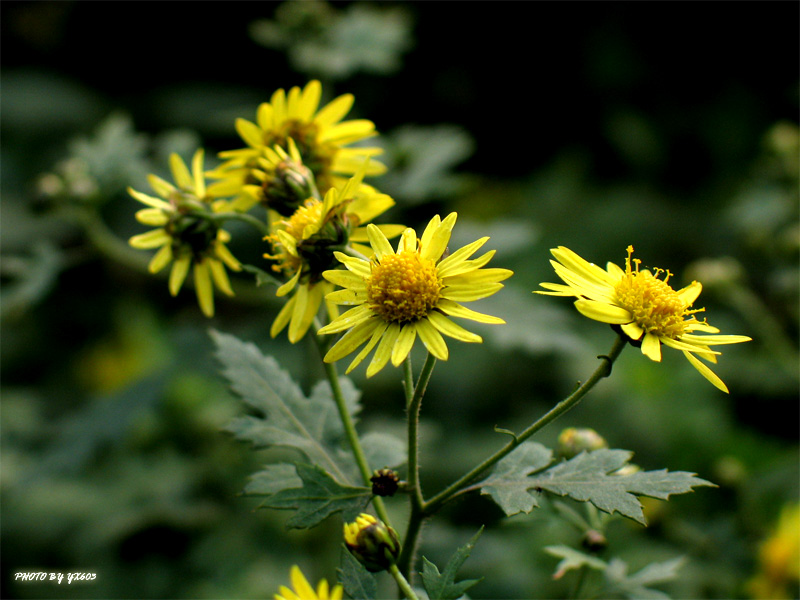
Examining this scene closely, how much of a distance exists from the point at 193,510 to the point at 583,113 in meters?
5.03

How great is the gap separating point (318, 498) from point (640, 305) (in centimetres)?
83

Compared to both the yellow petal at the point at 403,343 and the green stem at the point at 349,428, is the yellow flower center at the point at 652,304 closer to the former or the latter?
the yellow petal at the point at 403,343

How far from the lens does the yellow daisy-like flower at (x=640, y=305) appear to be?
1.46m

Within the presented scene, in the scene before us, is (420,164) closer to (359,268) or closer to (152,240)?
(152,240)

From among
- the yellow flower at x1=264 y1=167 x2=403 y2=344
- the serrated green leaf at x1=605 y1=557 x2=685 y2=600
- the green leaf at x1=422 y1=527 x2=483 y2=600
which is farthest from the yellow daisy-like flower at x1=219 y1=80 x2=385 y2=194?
the serrated green leaf at x1=605 y1=557 x2=685 y2=600

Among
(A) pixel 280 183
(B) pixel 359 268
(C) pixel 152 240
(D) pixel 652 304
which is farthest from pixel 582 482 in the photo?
(C) pixel 152 240

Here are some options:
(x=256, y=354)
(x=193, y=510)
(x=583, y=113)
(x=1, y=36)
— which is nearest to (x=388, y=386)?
(x=193, y=510)

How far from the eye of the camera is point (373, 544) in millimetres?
1366

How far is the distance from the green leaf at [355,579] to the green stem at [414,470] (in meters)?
0.17

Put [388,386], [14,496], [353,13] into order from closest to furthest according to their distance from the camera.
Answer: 1. [14,496]
2. [353,13]
3. [388,386]

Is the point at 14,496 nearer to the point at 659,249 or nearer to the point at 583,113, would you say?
the point at 659,249

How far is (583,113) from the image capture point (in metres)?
6.48

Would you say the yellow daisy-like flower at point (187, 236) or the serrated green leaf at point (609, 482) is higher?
the yellow daisy-like flower at point (187, 236)

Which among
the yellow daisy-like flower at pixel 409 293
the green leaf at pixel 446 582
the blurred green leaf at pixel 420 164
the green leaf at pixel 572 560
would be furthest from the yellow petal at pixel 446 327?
the blurred green leaf at pixel 420 164
